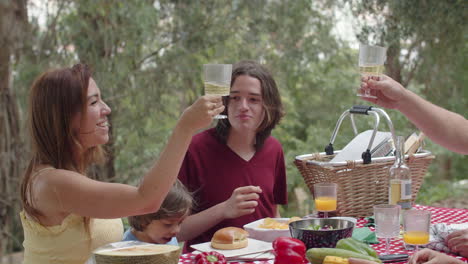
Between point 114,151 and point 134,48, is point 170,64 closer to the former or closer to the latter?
point 134,48

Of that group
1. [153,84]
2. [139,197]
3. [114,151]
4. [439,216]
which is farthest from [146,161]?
[139,197]

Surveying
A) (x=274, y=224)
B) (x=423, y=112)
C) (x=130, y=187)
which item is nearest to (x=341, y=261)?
(x=274, y=224)

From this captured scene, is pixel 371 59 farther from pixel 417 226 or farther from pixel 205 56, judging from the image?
pixel 205 56

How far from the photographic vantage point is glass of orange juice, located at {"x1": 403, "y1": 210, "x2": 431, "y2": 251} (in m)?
1.88

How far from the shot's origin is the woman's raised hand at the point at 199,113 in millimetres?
1655

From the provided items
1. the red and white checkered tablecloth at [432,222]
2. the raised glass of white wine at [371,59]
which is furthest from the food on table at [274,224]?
the raised glass of white wine at [371,59]

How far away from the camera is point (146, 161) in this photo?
493 cm

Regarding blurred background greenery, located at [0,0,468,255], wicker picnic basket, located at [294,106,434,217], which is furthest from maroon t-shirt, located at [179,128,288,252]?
blurred background greenery, located at [0,0,468,255]

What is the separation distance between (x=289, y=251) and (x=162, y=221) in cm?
66

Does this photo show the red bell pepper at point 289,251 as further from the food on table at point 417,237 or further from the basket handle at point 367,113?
the basket handle at point 367,113

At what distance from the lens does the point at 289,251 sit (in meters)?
1.78

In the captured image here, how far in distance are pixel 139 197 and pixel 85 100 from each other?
0.44 meters

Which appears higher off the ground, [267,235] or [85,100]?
[85,100]

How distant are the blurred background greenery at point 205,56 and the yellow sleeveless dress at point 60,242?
2698 millimetres
